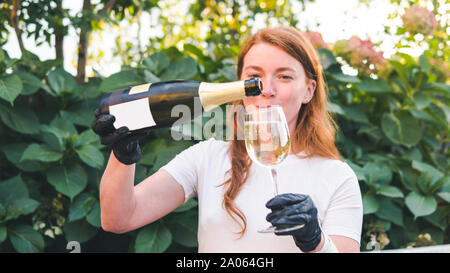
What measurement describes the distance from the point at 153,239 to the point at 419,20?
2.09 m

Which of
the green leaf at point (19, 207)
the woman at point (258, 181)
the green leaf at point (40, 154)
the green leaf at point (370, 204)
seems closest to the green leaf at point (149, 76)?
the green leaf at point (40, 154)

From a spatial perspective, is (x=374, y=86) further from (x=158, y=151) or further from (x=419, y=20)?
(x=158, y=151)

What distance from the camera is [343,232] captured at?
1.36m

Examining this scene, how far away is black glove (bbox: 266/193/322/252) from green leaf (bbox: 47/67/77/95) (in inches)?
64.1

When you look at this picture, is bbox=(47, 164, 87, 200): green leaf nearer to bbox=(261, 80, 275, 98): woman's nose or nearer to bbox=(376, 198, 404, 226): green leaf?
bbox=(261, 80, 275, 98): woman's nose

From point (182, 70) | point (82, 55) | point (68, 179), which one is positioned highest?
point (82, 55)

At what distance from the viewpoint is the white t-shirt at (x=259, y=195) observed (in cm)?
141

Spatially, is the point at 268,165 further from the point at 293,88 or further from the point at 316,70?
the point at 316,70

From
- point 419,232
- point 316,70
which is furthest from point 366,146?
point 316,70

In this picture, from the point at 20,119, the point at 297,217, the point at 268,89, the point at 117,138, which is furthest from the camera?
the point at 20,119

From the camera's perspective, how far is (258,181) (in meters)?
1.53

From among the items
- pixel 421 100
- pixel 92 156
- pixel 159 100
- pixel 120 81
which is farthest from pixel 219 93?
pixel 421 100

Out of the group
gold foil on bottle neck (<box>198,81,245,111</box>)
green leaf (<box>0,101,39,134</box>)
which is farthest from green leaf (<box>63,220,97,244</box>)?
gold foil on bottle neck (<box>198,81,245,111</box>)

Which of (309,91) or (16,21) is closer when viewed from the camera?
(309,91)
